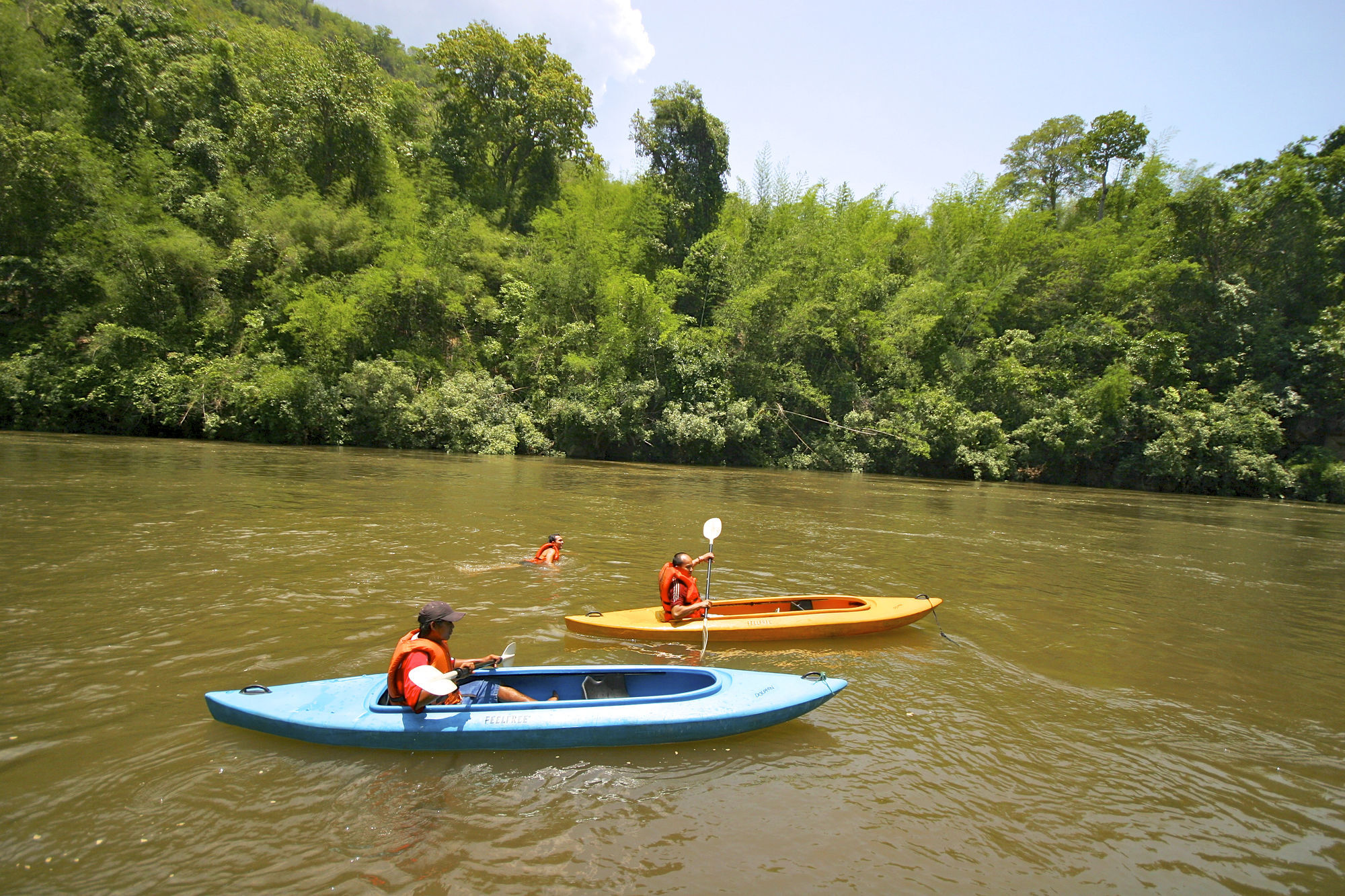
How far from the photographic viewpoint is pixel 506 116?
1436 inches

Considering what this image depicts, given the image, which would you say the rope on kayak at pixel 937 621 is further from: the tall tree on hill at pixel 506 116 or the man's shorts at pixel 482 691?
the tall tree on hill at pixel 506 116

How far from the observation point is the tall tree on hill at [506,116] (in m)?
35.9

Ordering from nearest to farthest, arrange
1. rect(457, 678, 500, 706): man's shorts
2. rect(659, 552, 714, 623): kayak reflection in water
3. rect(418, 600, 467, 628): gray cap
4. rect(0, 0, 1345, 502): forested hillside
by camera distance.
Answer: rect(418, 600, 467, 628): gray cap, rect(457, 678, 500, 706): man's shorts, rect(659, 552, 714, 623): kayak reflection in water, rect(0, 0, 1345, 502): forested hillside

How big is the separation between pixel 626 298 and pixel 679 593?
2350 centimetres

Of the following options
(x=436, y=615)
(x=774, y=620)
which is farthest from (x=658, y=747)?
(x=774, y=620)

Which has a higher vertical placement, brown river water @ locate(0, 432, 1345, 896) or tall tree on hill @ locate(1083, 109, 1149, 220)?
tall tree on hill @ locate(1083, 109, 1149, 220)

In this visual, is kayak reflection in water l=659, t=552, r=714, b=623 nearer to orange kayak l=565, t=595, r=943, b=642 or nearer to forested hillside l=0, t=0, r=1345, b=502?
orange kayak l=565, t=595, r=943, b=642

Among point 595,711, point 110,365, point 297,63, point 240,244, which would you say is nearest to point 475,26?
point 297,63

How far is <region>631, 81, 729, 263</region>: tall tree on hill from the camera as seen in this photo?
33.8m

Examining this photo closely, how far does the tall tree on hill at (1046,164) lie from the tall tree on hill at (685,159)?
18.1 meters

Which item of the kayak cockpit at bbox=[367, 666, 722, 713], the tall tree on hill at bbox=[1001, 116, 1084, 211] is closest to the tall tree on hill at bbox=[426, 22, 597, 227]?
the tall tree on hill at bbox=[1001, 116, 1084, 211]

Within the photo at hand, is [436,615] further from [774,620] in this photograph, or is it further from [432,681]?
[774,620]

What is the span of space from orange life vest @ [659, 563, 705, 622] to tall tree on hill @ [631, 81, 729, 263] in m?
29.8

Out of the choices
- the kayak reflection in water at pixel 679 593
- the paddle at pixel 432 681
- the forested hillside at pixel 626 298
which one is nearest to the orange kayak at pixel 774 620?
the kayak reflection in water at pixel 679 593
